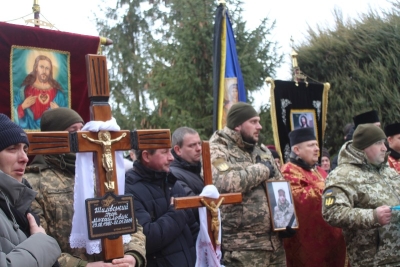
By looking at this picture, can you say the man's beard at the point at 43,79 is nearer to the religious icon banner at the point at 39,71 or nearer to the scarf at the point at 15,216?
the religious icon banner at the point at 39,71

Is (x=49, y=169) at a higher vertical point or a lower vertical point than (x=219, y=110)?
lower

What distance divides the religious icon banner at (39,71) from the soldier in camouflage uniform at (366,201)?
2.36 metres

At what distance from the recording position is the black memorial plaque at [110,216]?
128 inches

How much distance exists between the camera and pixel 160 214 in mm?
4254

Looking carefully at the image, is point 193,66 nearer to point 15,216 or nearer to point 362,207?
point 362,207

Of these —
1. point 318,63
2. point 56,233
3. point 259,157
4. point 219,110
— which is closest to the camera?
point 56,233

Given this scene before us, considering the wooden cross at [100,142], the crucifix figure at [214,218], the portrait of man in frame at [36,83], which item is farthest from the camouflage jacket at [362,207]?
the portrait of man in frame at [36,83]

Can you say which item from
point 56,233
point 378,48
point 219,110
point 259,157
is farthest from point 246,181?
point 378,48

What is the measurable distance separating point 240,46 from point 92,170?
866cm

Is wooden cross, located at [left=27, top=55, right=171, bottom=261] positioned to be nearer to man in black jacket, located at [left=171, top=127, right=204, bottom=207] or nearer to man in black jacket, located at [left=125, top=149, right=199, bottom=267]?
man in black jacket, located at [left=125, top=149, right=199, bottom=267]

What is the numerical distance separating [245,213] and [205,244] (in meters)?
1.02

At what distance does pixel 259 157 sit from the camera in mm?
5547

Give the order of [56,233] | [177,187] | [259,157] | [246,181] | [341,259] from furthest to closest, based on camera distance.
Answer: [341,259] → [259,157] → [246,181] → [177,187] → [56,233]

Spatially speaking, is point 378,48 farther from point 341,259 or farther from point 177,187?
point 177,187
